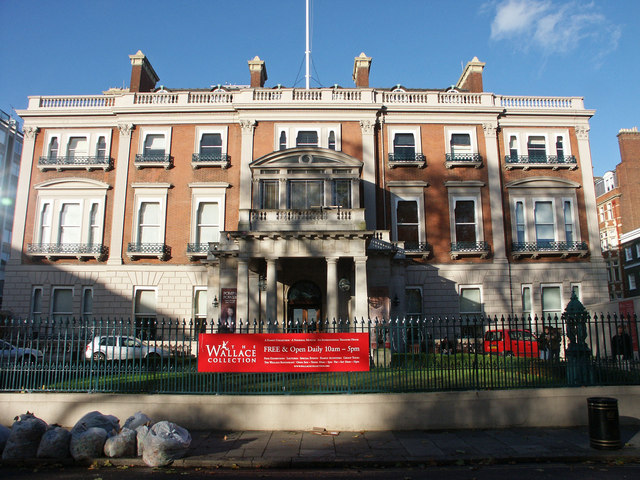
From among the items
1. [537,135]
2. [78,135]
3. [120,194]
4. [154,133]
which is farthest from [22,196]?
[537,135]

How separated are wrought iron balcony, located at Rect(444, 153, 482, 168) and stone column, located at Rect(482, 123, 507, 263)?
2.59ft

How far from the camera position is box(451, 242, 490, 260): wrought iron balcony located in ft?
87.1

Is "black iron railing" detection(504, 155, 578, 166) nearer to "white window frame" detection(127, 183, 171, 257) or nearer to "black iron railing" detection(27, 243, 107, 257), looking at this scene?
"white window frame" detection(127, 183, 171, 257)

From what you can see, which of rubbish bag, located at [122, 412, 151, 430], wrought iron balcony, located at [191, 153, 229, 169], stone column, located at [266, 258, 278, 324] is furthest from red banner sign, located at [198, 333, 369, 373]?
wrought iron balcony, located at [191, 153, 229, 169]

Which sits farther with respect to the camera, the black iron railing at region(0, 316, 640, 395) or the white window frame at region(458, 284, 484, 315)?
the white window frame at region(458, 284, 484, 315)

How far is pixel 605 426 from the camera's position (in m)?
9.09

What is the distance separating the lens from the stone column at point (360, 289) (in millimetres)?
20172

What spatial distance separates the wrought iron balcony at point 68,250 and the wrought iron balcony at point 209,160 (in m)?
7.04

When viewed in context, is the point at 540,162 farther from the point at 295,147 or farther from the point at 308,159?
the point at 295,147

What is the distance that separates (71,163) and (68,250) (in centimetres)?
518

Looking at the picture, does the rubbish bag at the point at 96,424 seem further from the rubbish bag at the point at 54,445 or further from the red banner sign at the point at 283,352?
the red banner sign at the point at 283,352

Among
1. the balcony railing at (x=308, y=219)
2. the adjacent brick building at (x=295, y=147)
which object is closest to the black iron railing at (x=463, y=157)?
the adjacent brick building at (x=295, y=147)

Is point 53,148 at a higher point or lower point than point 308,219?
higher

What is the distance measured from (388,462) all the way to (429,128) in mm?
23135
